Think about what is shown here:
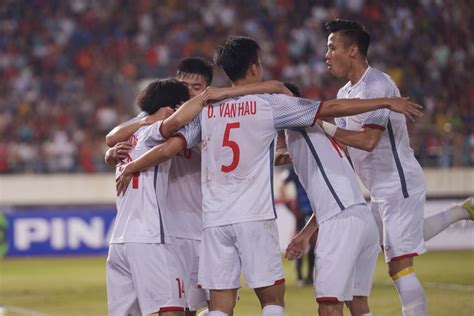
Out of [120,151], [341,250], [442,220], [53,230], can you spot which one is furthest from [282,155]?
[53,230]

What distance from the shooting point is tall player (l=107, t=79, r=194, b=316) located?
22.3 feet

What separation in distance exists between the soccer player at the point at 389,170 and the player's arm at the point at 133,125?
1.35m

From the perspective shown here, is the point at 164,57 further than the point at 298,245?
Yes

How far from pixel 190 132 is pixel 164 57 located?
1764 centimetres

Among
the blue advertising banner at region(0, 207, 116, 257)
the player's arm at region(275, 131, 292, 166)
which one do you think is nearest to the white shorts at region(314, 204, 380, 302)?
the player's arm at region(275, 131, 292, 166)

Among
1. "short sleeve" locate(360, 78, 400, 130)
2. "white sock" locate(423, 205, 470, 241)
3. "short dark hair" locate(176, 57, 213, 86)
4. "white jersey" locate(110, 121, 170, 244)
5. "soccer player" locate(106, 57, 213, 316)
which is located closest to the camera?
"white jersey" locate(110, 121, 170, 244)

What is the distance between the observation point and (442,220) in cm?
841

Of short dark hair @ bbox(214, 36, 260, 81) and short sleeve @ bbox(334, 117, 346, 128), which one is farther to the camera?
short sleeve @ bbox(334, 117, 346, 128)

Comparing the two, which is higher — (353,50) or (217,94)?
(353,50)

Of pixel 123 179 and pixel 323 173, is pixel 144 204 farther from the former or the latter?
pixel 323 173

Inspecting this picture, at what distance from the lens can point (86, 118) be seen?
886 inches

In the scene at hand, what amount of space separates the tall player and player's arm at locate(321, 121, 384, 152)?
123cm

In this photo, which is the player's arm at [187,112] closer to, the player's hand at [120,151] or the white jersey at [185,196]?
the player's hand at [120,151]

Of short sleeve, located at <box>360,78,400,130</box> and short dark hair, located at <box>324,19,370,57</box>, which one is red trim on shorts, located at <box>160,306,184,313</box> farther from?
short dark hair, located at <box>324,19,370,57</box>
